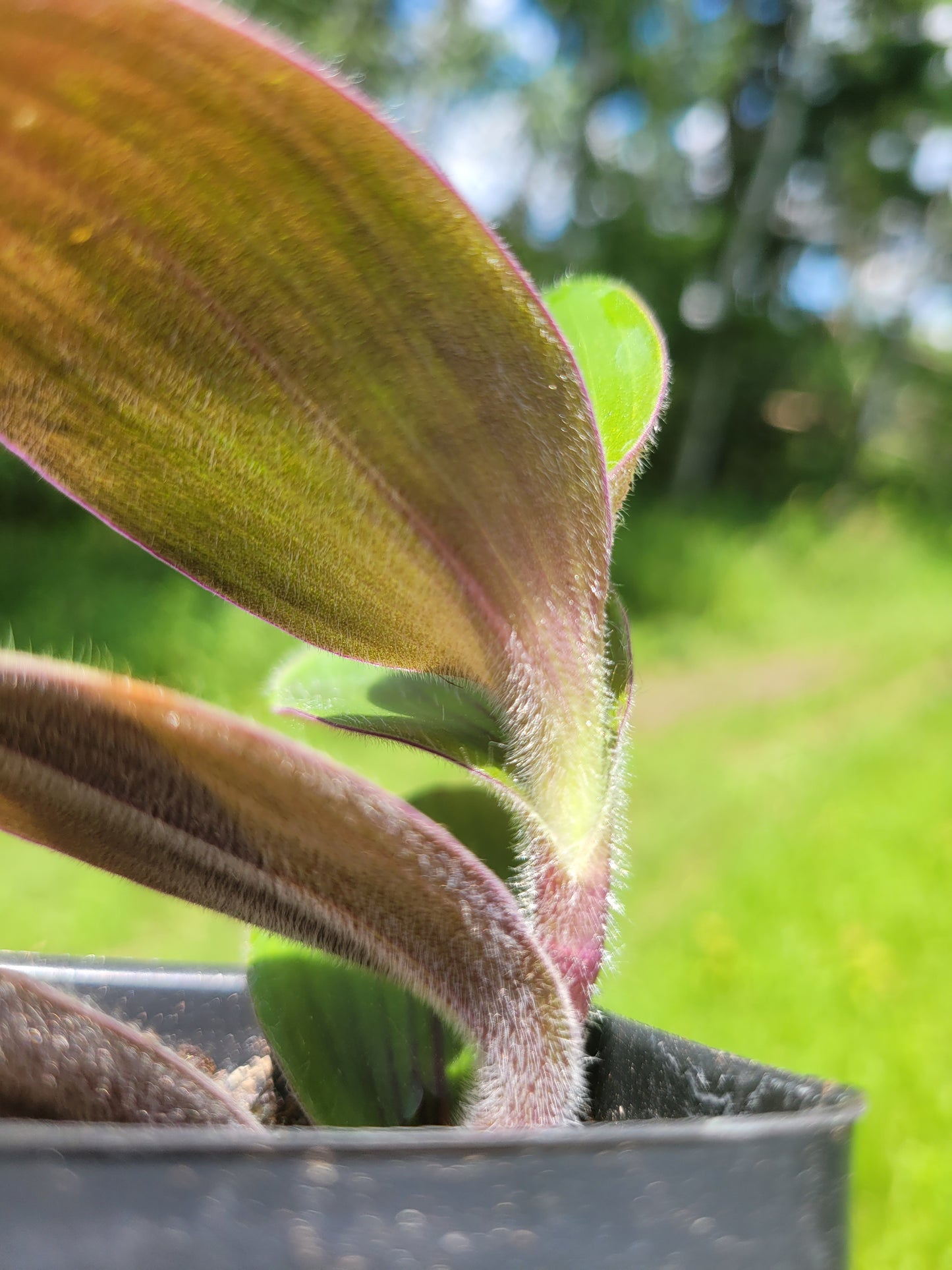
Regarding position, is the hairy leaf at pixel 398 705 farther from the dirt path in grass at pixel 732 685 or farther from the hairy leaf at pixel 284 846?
the dirt path in grass at pixel 732 685

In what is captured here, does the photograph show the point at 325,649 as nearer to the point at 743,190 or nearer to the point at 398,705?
the point at 398,705

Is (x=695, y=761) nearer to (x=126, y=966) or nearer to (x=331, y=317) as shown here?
(x=126, y=966)

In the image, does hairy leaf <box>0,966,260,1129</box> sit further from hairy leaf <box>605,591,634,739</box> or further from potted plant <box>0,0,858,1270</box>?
hairy leaf <box>605,591,634,739</box>

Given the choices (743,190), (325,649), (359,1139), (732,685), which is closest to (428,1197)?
(359,1139)

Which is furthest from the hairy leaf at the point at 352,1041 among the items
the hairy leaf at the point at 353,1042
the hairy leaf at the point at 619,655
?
the hairy leaf at the point at 619,655

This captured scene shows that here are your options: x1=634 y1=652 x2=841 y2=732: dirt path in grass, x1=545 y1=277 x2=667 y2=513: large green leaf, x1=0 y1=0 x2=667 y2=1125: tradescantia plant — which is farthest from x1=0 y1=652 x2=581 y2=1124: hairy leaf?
x1=634 y1=652 x2=841 y2=732: dirt path in grass

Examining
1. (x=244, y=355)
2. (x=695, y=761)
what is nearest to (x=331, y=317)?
(x=244, y=355)
